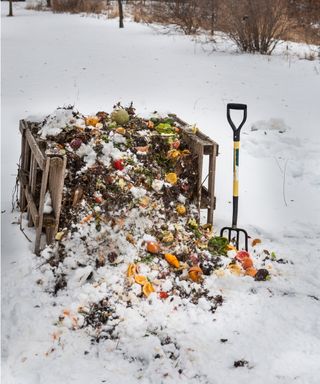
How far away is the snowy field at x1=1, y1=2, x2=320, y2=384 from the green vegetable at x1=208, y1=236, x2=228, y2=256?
0.97 ft

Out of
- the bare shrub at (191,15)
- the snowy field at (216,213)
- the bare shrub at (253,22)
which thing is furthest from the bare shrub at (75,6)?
the bare shrub at (253,22)

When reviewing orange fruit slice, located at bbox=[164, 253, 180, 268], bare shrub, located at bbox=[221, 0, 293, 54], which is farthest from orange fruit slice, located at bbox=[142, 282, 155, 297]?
bare shrub, located at bbox=[221, 0, 293, 54]

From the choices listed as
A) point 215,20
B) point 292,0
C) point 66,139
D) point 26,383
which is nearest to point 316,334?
point 26,383

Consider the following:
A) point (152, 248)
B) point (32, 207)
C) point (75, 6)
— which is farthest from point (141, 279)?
point (75, 6)

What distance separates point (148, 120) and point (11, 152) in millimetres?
2142

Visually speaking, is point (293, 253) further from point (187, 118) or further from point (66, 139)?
point (187, 118)

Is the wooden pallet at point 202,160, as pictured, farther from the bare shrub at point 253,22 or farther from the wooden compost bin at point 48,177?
the bare shrub at point 253,22

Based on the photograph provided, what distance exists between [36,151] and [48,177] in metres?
0.26

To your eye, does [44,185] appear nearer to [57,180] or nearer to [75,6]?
[57,180]

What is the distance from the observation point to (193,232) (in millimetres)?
3742

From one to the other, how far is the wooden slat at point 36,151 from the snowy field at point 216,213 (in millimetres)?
690

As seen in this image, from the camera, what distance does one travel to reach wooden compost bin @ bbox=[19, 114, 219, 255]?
11.1 ft

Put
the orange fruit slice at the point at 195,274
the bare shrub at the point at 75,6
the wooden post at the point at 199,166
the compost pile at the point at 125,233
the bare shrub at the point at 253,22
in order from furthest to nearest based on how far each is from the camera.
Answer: the bare shrub at the point at 75,6 < the bare shrub at the point at 253,22 < the wooden post at the point at 199,166 < the orange fruit slice at the point at 195,274 < the compost pile at the point at 125,233

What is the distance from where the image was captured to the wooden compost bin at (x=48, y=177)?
11.1 ft
